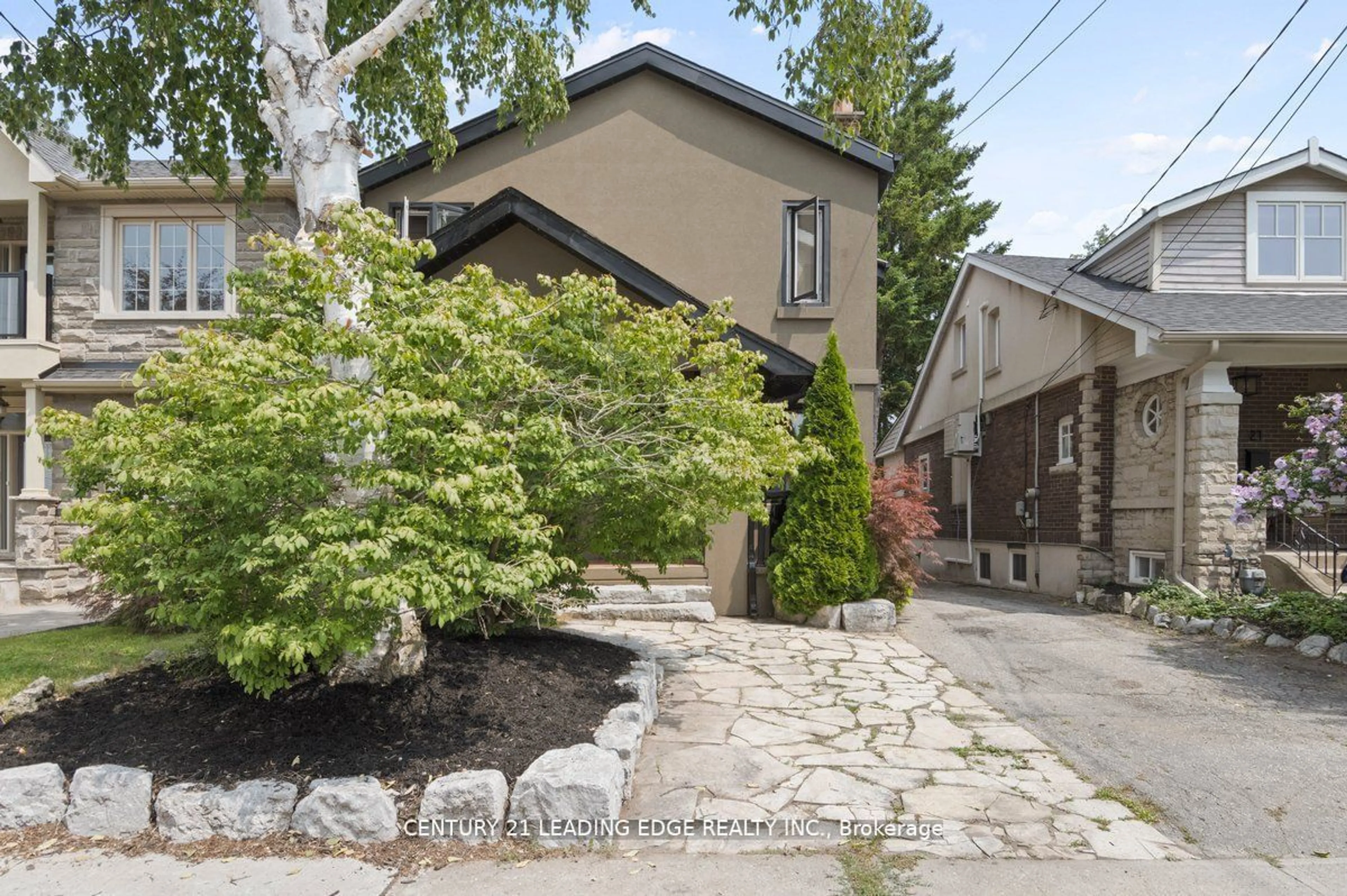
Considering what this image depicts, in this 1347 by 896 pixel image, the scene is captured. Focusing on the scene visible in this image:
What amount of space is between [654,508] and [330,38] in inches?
239

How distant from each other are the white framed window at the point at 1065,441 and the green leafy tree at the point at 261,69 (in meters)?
7.84

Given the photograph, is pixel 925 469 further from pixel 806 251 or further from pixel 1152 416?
pixel 806 251

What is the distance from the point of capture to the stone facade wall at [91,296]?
12.1 metres

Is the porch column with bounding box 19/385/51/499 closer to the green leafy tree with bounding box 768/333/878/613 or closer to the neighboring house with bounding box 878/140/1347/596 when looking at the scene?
the green leafy tree with bounding box 768/333/878/613

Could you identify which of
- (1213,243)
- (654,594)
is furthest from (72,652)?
(1213,243)

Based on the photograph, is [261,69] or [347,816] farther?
[261,69]

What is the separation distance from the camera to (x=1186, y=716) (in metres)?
6.30

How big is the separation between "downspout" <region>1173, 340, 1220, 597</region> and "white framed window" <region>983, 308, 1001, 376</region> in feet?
17.6

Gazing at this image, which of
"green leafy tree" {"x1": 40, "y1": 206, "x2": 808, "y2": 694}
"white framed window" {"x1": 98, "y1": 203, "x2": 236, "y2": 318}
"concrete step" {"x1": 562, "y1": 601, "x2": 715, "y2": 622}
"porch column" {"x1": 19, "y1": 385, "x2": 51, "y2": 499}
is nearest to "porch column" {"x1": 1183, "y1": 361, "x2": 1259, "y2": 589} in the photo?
"concrete step" {"x1": 562, "y1": 601, "x2": 715, "y2": 622}

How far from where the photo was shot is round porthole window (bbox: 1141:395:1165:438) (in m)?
11.5

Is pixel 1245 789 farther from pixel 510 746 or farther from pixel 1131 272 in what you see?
pixel 1131 272

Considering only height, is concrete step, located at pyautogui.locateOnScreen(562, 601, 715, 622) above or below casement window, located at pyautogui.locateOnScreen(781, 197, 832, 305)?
below

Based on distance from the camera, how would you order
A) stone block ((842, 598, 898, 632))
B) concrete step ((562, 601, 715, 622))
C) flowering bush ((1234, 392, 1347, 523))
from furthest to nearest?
concrete step ((562, 601, 715, 622))
stone block ((842, 598, 898, 632))
flowering bush ((1234, 392, 1347, 523))

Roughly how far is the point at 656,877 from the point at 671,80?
10441 mm
